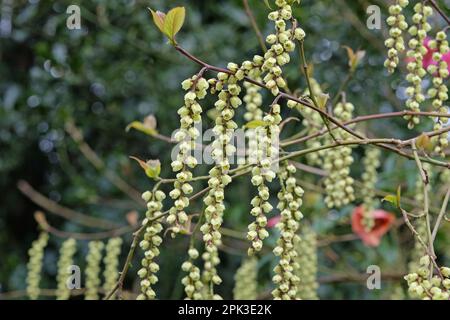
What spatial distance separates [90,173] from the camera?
7.59ft

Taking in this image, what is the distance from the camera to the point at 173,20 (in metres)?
0.71

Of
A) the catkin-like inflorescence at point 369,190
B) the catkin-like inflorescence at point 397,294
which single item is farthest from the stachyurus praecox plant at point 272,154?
the catkin-like inflorescence at point 397,294

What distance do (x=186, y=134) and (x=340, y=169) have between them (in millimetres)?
398

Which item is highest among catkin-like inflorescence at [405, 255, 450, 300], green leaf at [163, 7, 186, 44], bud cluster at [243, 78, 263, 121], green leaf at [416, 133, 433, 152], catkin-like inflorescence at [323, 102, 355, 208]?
bud cluster at [243, 78, 263, 121]

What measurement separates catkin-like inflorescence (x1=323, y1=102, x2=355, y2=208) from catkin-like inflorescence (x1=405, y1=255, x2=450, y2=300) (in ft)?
1.19

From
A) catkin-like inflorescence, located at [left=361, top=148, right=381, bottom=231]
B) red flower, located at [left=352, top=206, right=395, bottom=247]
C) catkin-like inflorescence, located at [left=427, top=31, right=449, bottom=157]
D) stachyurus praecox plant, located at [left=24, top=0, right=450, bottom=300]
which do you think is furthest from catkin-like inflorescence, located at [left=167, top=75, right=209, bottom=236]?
red flower, located at [left=352, top=206, right=395, bottom=247]

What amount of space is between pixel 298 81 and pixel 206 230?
115cm

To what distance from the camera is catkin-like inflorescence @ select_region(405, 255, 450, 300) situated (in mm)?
627

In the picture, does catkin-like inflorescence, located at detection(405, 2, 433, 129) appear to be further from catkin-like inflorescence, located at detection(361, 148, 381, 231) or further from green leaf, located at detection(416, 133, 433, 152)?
catkin-like inflorescence, located at detection(361, 148, 381, 231)

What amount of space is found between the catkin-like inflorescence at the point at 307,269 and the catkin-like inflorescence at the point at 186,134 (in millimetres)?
467

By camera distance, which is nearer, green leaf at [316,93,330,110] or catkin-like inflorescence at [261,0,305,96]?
catkin-like inflorescence at [261,0,305,96]

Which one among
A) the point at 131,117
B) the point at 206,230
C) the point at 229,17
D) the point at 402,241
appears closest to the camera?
the point at 206,230
